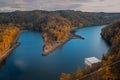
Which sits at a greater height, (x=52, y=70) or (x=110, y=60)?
(x=110, y=60)

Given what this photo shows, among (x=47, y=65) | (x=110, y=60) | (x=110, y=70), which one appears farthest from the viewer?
(x=47, y=65)

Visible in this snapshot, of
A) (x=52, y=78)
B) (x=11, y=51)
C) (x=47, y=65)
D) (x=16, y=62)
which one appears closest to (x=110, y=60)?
(x=52, y=78)

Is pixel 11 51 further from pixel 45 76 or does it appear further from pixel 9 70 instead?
pixel 45 76

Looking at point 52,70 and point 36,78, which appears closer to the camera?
point 36,78

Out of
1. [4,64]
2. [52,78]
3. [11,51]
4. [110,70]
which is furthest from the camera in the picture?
[11,51]

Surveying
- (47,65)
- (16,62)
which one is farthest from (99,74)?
(16,62)

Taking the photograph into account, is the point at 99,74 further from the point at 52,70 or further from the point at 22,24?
the point at 22,24

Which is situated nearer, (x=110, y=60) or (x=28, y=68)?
(x=110, y=60)

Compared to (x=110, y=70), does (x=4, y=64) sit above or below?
below

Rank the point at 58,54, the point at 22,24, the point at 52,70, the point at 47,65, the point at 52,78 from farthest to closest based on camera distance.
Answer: the point at 22,24 → the point at 58,54 → the point at 47,65 → the point at 52,70 → the point at 52,78
